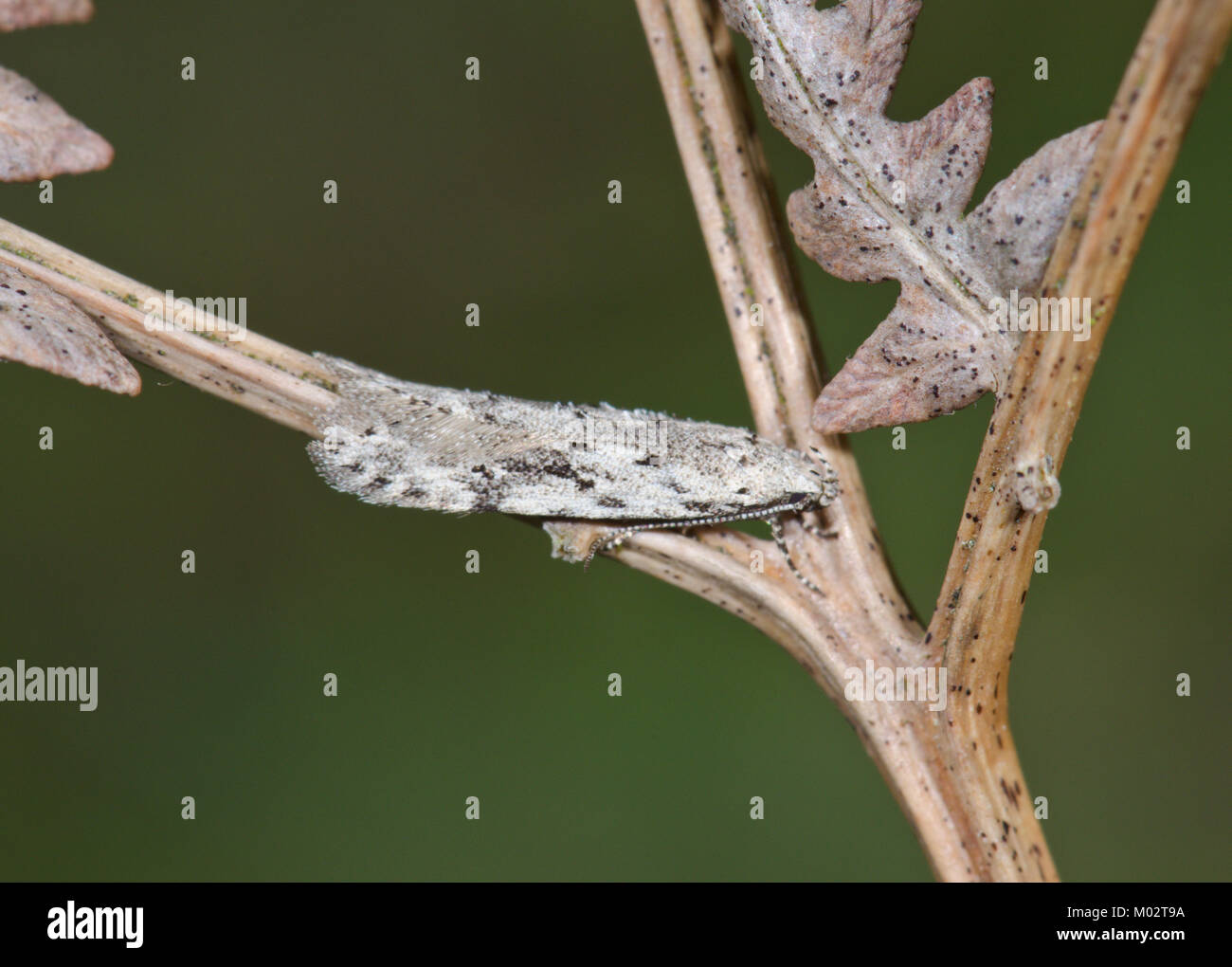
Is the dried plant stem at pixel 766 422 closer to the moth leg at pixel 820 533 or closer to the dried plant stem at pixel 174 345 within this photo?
the moth leg at pixel 820 533

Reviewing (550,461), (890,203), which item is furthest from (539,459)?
(890,203)

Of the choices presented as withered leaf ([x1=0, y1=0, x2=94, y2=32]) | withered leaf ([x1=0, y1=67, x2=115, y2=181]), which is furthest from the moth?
withered leaf ([x1=0, y1=0, x2=94, y2=32])

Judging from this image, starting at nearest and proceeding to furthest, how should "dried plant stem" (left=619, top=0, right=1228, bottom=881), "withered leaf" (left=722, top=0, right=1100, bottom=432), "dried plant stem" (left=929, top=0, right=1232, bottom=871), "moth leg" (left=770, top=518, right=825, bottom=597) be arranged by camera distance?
"dried plant stem" (left=929, top=0, right=1232, bottom=871), "dried plant stem" (left=619, top=0, right=1228, bottom=881), "withered leaf" (left=722, top=0, right=1100, bottom=432), "moth leg" (left=770, top=518, right=825, bottom=597)

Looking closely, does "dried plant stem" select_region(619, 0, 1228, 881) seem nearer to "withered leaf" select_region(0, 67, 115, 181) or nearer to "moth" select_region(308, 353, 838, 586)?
"moth" select_region(308, 353, 838, 586)

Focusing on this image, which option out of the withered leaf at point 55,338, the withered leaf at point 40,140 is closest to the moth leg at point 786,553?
the withered leaf at point 55,338

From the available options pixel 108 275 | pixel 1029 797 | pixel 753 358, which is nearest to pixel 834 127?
pixel 753 358

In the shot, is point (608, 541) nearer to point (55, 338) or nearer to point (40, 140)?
point (55, 338)

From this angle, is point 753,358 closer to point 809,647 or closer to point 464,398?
point 809,647

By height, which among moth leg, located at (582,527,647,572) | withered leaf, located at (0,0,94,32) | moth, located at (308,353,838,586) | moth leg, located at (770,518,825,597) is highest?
withered leaf, located at (0,0,94,32)

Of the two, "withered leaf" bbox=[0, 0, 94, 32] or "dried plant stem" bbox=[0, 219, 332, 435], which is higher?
"withered leaf" bbox=[0, 0, 94, 32]
